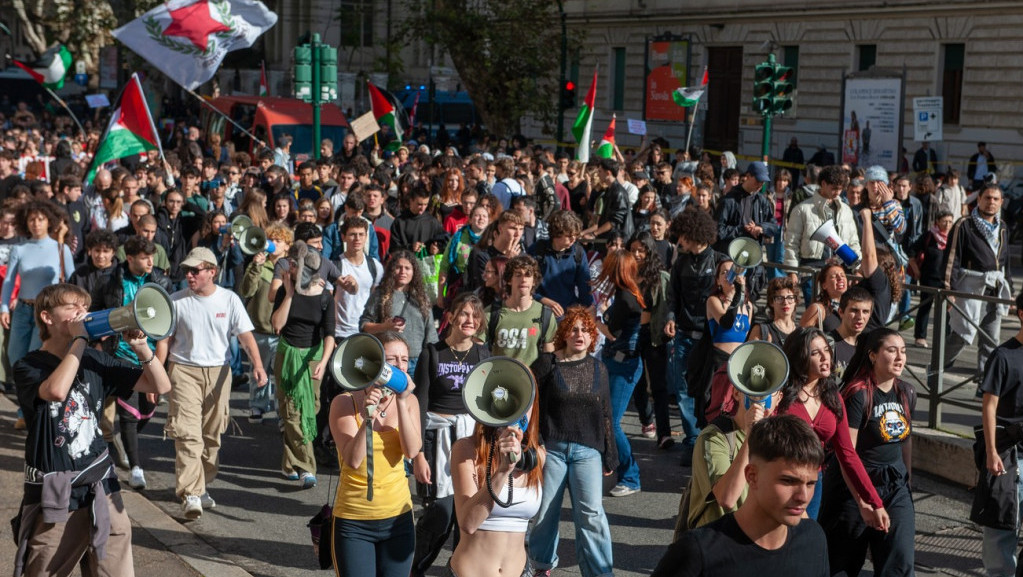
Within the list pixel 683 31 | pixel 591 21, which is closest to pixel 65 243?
pixel 683 31

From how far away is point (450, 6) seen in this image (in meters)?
29.6

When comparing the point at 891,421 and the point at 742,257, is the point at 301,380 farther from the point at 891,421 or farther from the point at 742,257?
the point at 891,421

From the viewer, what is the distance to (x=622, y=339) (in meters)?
8.02

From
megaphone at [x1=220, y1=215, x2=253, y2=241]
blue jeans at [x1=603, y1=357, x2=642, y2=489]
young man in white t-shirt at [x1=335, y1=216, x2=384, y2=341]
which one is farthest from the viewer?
megaphone at [x1=220, y1=215, x2=253, y2=241]

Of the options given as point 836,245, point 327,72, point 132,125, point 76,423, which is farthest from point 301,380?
point 327,72

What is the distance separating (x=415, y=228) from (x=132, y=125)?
178 inches

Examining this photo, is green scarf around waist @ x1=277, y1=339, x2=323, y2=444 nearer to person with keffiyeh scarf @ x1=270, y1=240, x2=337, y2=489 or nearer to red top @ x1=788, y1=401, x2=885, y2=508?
person with keffiyeh scarf @ x1=270, y1=240, x2=337, y2=489

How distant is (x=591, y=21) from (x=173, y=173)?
2637cm

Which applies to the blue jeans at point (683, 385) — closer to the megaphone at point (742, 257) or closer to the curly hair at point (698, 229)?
the curly hair at point (698, 229)

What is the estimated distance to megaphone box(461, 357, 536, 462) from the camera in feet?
14.6

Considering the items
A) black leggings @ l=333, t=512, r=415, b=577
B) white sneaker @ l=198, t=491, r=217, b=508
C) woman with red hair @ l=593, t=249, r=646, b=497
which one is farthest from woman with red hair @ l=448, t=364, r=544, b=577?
white sneaker @ l=198, t=491, r=217, b=508

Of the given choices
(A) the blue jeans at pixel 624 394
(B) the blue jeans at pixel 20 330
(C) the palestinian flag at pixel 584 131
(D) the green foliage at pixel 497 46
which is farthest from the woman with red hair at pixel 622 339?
(D) the green foliage at pixel 497 46

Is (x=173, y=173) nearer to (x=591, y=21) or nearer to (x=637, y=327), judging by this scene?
(x=637, y=327)

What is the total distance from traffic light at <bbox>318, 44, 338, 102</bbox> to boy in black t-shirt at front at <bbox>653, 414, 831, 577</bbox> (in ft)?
48.1
